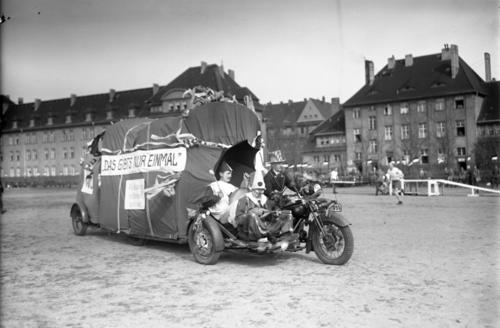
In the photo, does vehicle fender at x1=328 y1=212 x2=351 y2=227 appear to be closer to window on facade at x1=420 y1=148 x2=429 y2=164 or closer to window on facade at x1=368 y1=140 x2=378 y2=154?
window on facade at x1=420 y1=148 x2=429 y2=164

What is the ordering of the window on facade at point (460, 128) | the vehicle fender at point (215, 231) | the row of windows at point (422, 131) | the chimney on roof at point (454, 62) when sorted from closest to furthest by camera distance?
the vehicle fender at point (215, 231) < the window on facade at point (460, 128) < the row of windows at point (422, 131) < the chimney on roof at point (454, 62)

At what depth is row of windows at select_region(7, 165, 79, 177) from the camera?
10025 cm

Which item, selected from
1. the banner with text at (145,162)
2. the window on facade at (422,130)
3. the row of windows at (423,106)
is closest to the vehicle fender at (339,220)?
the banner with text at (145,162)

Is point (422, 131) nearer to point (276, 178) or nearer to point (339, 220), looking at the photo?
point (276, 178)

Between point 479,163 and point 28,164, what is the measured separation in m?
87.6

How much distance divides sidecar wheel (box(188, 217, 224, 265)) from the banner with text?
154cm

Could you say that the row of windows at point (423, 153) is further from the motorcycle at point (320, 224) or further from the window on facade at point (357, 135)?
the motorcycle at point (320, 224)

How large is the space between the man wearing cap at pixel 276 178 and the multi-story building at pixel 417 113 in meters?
56.6

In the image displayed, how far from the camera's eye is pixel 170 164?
1074cm

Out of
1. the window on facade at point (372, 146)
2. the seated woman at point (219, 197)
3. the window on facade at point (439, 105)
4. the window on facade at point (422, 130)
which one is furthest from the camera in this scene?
Answer: the window on facade at point (372, 146)

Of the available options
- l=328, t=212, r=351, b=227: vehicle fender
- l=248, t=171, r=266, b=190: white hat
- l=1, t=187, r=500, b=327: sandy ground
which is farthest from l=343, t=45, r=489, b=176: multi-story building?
l=328, t=212, r=351, b=227: vehicle fender

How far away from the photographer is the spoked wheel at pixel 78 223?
46.1ft

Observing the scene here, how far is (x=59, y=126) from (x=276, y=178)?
100 m

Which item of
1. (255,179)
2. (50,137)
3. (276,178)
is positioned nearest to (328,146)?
(50,137)
